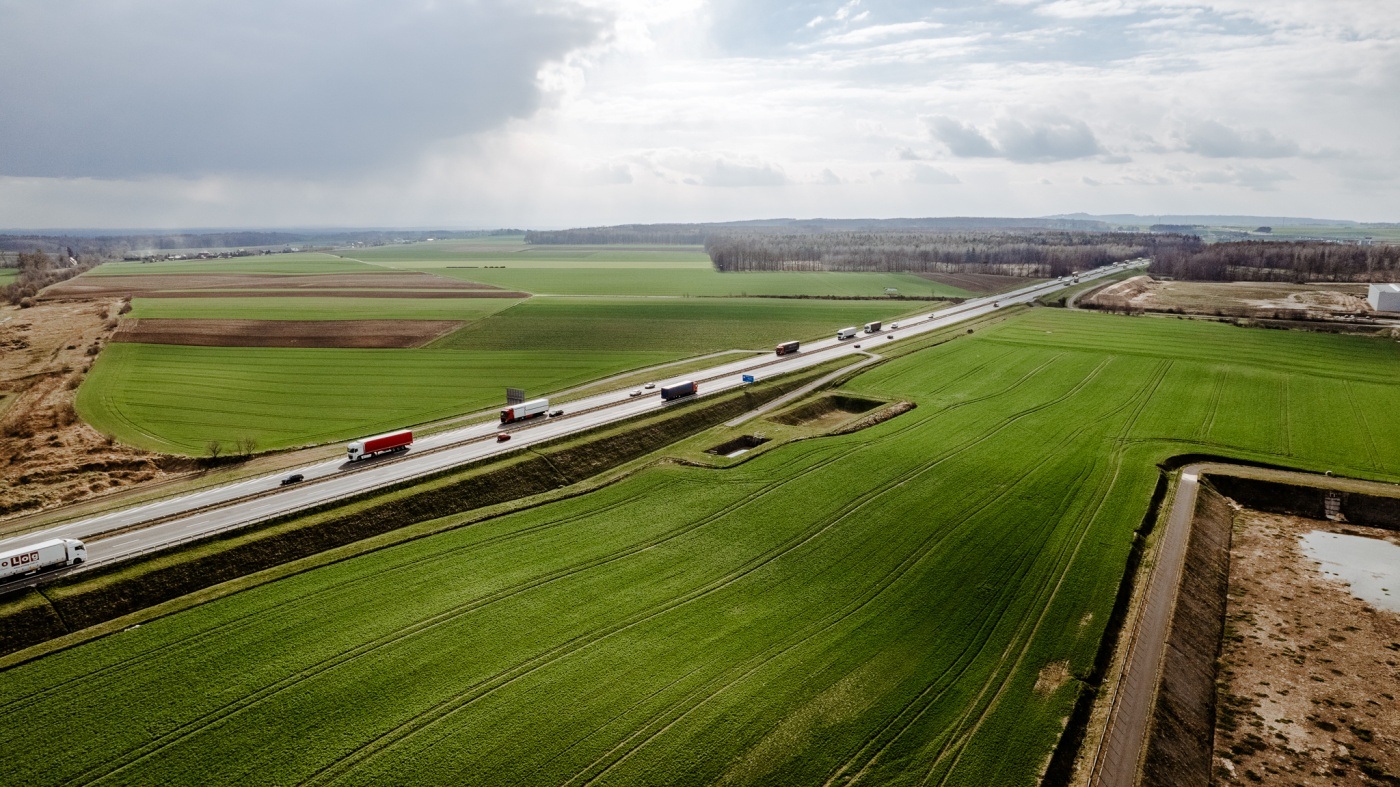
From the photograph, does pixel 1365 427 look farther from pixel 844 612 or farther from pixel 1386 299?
pixel 1386 299

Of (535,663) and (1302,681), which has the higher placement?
(535,663)

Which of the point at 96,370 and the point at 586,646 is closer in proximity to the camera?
the point at 586,646

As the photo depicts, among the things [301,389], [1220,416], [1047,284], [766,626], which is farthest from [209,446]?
[1047,284]

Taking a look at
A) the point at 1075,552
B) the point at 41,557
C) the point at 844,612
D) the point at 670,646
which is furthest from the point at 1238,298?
the point at 41,557

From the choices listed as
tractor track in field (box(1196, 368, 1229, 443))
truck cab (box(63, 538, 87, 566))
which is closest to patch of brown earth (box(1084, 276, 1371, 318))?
tractor track in field (box(1196, 368, 1229, 443))

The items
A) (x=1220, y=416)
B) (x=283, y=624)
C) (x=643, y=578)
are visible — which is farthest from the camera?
(x=1220, y=416)

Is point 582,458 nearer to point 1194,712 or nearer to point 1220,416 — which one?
point 1194,712

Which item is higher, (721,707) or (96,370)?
(96,370)
